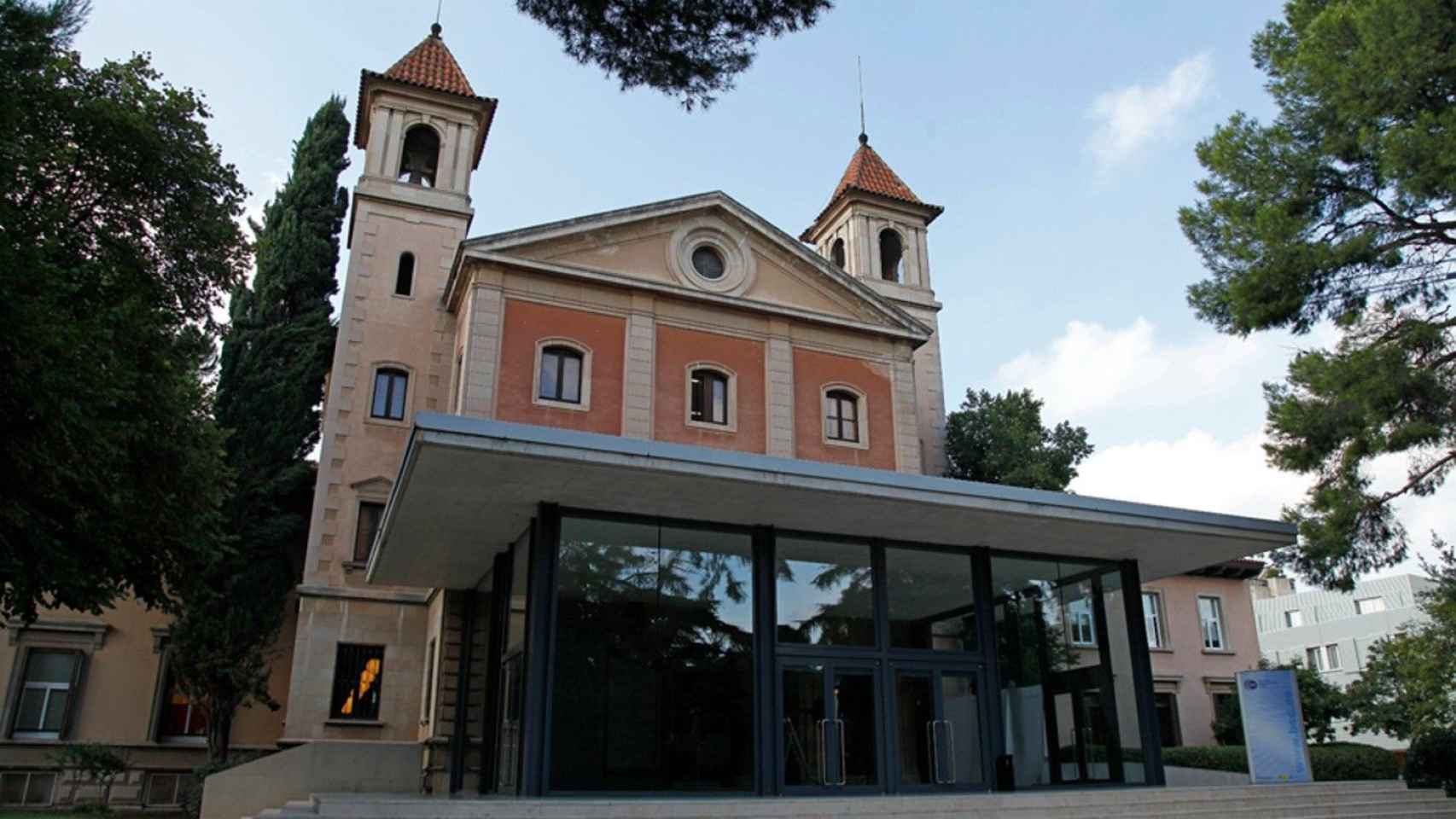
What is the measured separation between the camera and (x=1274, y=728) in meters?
15.4

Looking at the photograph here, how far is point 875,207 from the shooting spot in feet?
111

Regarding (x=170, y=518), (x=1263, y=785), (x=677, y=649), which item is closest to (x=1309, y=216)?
(x=1263, y=785)

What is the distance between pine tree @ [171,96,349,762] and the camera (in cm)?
2228

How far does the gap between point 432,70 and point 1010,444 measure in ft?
64.4

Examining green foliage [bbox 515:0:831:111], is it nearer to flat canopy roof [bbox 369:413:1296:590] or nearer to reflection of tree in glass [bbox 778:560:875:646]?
flat canopy roof [bbox 369:413:1296:590]

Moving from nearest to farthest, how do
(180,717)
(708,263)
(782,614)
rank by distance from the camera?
(782,614)
(180,717)
(708,263)

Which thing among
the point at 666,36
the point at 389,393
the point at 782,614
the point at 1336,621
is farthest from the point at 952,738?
the point at 1336,621

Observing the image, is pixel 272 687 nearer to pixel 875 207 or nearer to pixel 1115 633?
pixel 1115 633

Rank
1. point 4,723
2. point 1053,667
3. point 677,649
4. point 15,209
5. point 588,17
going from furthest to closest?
point 4,723 → point 1053,667 → point 15,209 → point 677,649 → point 588,17

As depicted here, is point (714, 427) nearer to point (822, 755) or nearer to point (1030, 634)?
point (1030, 634)

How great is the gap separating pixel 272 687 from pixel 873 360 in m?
16.7

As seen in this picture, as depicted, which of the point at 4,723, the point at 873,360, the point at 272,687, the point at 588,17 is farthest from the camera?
the point at 873,360

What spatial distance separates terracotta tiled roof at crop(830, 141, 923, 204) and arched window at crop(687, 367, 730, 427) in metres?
11.7

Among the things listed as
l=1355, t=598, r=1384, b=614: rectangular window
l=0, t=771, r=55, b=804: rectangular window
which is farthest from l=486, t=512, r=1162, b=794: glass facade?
l=1355, t=598, r=1384, b=614: rectangular window
